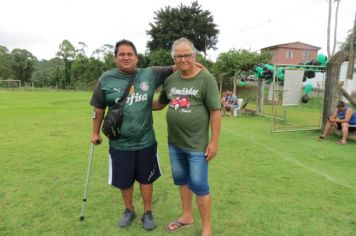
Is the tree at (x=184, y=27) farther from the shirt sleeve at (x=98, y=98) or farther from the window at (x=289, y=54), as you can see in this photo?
the shirt sleeve at (x=98, y=98)

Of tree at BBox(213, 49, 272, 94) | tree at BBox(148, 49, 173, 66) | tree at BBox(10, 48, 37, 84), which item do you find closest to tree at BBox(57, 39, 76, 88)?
tree at BBox(10, 48, 37, 84)

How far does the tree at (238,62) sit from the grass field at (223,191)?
1269 cm

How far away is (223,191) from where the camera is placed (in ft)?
14.7

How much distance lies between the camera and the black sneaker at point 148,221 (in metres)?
3.42

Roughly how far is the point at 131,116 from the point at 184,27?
34.9 metres

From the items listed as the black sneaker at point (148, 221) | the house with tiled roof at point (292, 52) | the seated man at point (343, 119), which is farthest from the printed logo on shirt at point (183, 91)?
the house with tiled roof at point (292, 52)

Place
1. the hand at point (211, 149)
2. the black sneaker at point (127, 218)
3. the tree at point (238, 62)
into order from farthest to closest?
the tree at point (238, 62), the black sneaker at point (127, 218), the hand at point (211, 149)

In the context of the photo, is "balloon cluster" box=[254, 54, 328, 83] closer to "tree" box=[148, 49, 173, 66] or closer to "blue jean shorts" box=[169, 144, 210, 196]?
"blue jean shorts" box=[169, 144, 210, 196]

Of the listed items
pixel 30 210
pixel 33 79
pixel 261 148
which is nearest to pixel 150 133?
pixel 30 210

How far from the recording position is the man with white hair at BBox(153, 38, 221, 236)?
2900 millimetres

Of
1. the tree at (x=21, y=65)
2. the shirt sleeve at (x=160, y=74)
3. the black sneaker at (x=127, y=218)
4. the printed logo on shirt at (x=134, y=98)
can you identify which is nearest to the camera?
the printed logo on shirt at (x=134, y=98)

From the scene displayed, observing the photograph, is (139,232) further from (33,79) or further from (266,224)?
(33,79)

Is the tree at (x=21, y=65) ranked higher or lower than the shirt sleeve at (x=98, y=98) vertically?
higher

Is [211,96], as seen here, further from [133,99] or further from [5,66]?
[5,66]
